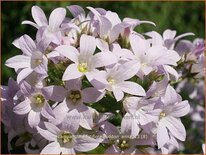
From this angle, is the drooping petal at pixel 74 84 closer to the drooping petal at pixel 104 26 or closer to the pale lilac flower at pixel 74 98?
the pale lilac flower at pixel 74 98

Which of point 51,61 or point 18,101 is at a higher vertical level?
point 51,61

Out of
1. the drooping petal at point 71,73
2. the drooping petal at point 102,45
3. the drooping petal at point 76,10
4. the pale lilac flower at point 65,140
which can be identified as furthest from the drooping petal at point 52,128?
the drooping petal at point 76,10

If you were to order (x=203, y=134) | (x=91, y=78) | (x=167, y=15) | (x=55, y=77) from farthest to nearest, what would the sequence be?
(x=167, y=15), (x=203, y=134), (x=55, y=77), (x=91, y=78)

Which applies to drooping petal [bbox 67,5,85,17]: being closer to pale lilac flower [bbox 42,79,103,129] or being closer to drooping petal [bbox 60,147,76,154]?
pale lilac flower [bbox 42,79,103,129]

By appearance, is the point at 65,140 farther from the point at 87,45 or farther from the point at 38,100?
the point at 87,45

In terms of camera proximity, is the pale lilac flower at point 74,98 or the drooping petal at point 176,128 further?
the drooping petal at point 176,128

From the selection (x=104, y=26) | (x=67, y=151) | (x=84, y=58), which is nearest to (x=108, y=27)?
(x=104, y=26)

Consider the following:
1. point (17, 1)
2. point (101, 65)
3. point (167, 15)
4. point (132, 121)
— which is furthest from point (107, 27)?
point (167, 15)

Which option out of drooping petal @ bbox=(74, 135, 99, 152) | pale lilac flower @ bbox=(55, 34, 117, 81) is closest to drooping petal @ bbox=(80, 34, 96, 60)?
pale lilac flower @ bbox=(55, 34, 117, 81)

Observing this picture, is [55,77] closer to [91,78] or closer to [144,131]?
[91,78]
